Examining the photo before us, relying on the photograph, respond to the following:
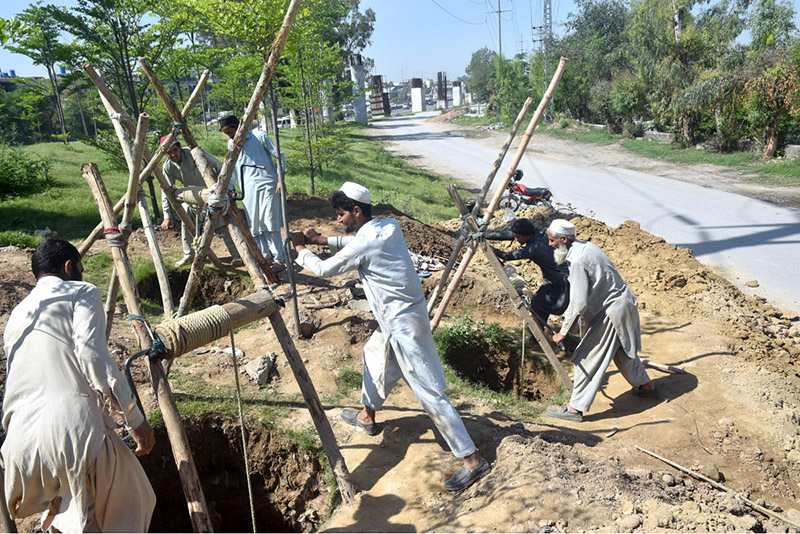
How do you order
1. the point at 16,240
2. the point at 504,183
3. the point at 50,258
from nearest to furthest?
the point at 50,258 < the point at 504,183 < the point at 16,240

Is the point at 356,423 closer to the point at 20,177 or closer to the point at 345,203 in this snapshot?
the point at 345,203

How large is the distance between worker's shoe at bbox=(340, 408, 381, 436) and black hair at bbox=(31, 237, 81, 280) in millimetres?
2451

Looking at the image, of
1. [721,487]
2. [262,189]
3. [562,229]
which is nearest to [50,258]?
[562,229]

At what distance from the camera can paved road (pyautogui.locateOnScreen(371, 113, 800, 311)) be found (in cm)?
881

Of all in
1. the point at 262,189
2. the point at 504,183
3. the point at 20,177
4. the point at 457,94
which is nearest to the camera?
the point at 504,183

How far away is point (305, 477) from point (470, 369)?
265 centimetres

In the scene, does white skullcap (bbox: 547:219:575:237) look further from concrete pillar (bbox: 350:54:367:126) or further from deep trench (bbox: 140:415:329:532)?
concrete pillar (bbox: 350:54:367:126)

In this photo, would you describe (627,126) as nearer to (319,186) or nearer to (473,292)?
(319,186)

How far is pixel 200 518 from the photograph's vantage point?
3.16 m

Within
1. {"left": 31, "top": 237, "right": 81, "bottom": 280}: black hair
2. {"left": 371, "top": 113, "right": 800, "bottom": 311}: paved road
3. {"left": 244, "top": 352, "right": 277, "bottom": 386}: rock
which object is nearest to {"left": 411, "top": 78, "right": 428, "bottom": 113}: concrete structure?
{"left": 371, "top": 113, "right": 800, "bottom": 311}: paved road

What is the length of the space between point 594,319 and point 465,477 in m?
2.05

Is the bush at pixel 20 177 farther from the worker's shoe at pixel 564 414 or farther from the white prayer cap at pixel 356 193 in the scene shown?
the worker's shoe at pixel 564 414

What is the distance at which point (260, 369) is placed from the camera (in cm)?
507

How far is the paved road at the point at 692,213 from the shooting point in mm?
8812
